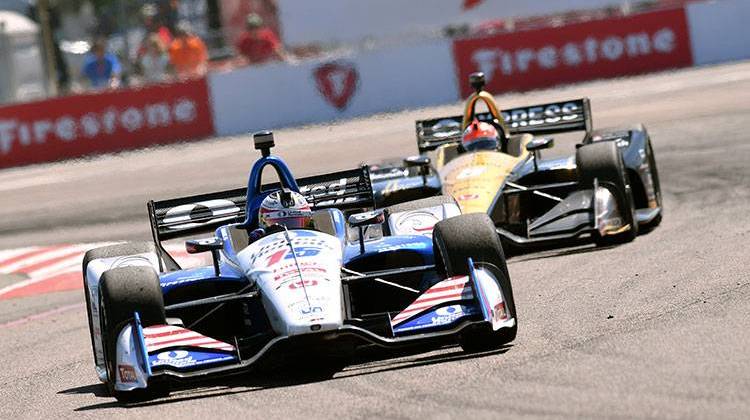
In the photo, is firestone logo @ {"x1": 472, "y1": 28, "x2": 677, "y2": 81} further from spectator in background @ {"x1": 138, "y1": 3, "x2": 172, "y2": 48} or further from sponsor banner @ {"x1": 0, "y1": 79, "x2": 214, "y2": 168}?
spectator in background @ {"x1": 138, "y1": 3, "x2": 172, "y2": 48}

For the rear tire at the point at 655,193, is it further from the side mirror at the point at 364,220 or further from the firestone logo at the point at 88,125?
the firestone logo at the point at 88,125

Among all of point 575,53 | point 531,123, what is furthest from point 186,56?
point 531,123

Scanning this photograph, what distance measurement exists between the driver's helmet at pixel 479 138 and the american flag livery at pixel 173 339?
5.80 metres

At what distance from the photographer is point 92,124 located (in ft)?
84.3

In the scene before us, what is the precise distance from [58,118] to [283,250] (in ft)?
59.8

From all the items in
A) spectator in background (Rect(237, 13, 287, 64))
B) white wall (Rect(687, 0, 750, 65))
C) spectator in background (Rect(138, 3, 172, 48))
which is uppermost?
spectator in background (Rect(138, 3, 172, 48))

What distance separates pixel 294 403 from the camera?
6.96 m

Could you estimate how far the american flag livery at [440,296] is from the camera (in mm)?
7777

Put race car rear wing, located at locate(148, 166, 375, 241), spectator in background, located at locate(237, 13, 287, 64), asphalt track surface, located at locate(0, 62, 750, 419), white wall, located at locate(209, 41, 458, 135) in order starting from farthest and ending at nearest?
1. spectator in background, located at locate(237, 13, 287, 64)
2. white wall, located at locate(209, 41, 458, 135)
3. race car rear wing, located at locate(148, 166, 375, 241)
4. asphalt track surface, located at locate(0, 62, 750, 419)

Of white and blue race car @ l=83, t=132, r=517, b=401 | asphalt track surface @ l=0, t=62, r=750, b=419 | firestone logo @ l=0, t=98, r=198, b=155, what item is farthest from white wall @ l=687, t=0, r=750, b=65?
white and blue race car @ l=83, t=132, r=517, b=401

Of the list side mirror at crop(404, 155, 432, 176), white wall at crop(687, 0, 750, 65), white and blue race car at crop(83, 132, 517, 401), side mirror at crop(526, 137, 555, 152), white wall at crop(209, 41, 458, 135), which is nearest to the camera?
white and blue race car at crop(83, 132, 517, 401)

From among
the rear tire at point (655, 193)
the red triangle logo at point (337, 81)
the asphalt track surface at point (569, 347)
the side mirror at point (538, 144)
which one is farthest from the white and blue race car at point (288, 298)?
the red triangle logo at point (337, 81)

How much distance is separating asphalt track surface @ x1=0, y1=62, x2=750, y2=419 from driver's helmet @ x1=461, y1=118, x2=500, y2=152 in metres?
1.63

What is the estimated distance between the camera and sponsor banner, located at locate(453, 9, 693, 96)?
26.1 metres
